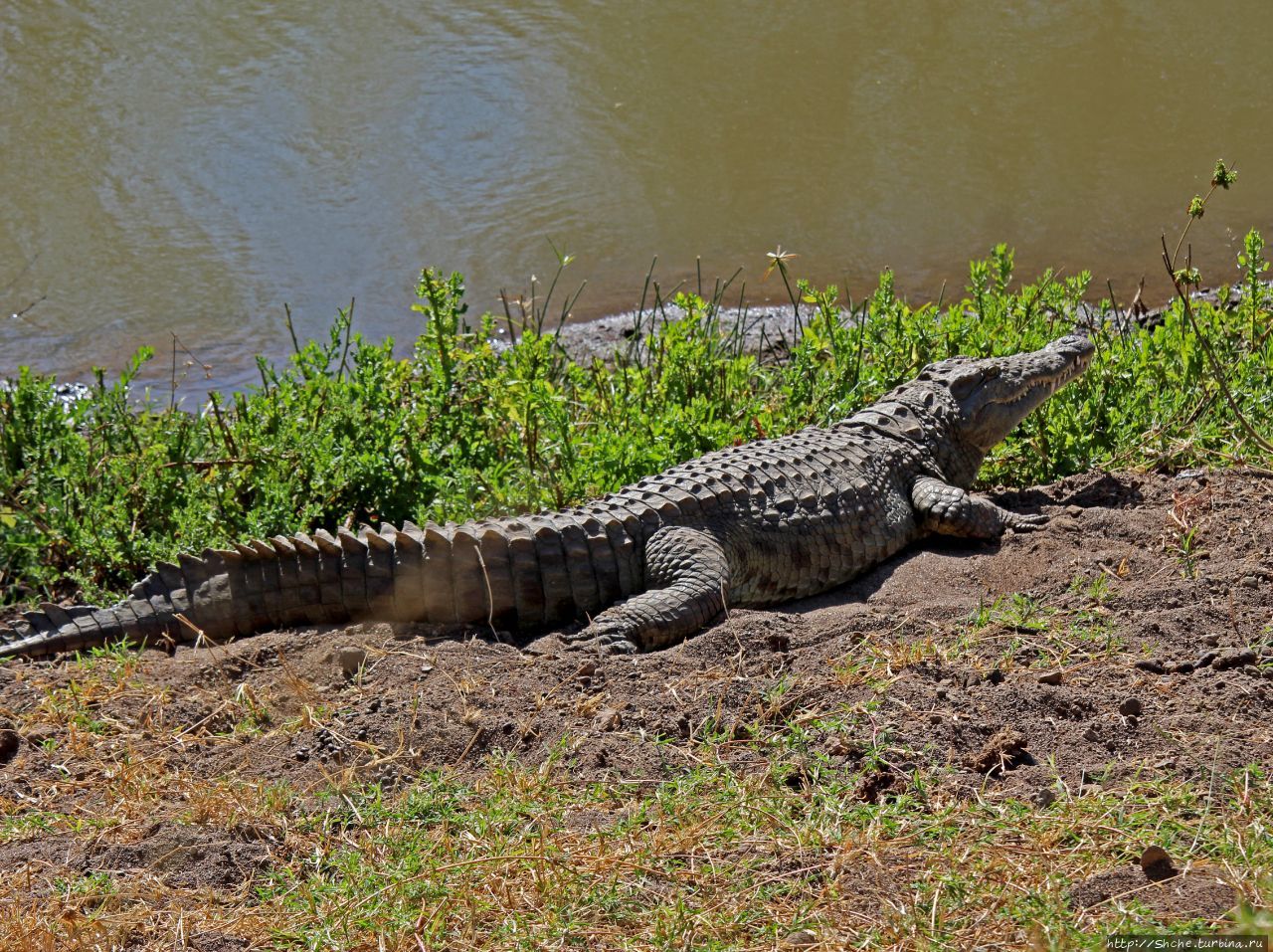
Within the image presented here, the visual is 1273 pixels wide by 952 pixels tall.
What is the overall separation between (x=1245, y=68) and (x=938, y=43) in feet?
9.48

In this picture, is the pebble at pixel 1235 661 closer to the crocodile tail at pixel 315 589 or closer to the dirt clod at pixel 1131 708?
the dirt clod at pixel 1131 708

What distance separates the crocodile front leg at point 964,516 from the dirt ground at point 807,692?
0.52 metres

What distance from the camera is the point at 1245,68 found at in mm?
12422

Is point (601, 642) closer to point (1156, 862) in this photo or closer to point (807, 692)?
point (807, 692)

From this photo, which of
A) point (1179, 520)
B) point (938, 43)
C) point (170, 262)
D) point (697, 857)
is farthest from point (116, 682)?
point (938, 43)

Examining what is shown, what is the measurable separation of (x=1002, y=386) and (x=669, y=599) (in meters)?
2.22

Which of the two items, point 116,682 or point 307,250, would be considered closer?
point 116,682

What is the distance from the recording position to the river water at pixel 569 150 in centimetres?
939

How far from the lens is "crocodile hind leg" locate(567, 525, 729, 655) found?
4621mm

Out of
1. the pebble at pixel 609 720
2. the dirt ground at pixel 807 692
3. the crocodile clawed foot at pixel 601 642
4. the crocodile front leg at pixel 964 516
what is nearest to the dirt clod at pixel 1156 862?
the dirt ground at pixel 807 692

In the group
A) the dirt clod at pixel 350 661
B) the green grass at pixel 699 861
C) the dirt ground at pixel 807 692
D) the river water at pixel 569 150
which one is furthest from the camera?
the river water at pixel 569 150

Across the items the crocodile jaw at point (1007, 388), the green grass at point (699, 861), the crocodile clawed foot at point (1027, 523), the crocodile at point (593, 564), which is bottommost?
the green grass at point (699, 861)

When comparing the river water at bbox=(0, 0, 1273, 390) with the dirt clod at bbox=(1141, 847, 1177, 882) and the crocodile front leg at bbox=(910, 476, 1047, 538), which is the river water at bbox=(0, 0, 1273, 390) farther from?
the dirt clod at bbox=(1141, 847, 1177, 882)

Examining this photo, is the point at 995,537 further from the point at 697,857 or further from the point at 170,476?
the point at 170,476
